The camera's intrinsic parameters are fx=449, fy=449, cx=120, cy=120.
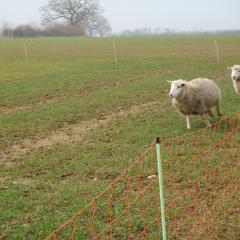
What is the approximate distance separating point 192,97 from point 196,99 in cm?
11

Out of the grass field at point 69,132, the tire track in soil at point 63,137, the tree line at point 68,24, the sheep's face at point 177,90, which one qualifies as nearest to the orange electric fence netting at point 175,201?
the grass field at point 69,132

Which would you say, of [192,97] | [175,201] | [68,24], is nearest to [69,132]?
[192,97]

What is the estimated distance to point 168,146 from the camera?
29.0 feet

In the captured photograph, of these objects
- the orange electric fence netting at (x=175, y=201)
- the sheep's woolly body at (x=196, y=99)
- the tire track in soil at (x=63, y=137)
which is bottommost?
the orange electric fence netting at (x=175, y=201)

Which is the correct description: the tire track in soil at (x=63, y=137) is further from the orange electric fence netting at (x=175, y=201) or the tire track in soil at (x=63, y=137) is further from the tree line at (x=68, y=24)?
the tree line at (x=68, y=24)

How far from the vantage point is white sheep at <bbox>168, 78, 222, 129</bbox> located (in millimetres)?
9820

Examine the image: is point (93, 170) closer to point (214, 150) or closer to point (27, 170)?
point (27, 170)

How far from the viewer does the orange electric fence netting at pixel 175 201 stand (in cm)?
530

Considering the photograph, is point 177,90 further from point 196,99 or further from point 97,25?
point 97,25

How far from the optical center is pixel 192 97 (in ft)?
32.7

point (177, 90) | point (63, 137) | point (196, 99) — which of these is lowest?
point (63, 137)

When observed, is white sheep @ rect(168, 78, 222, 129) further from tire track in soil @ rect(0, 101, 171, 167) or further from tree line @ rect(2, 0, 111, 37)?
tree line @ rect(2, 0, 111, 37)

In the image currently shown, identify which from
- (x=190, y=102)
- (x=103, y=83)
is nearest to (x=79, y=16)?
(x=103, y=83)

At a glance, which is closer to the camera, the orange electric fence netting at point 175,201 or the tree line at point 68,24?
the orange electric fence netting at point 175,201
